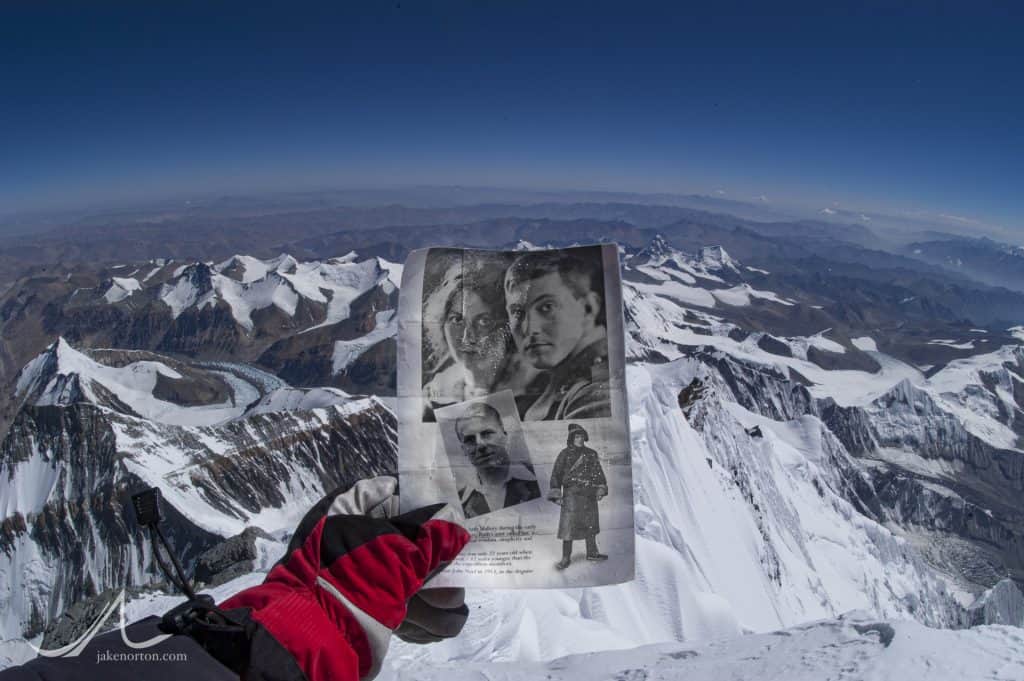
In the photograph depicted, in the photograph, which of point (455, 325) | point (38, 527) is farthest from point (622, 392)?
point (38, 527)

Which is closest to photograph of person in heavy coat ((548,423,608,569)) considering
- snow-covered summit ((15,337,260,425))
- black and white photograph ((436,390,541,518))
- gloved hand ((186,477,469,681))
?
black and white photograph ((436,390,541,518))

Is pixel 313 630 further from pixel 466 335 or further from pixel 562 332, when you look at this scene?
pixel 562 332

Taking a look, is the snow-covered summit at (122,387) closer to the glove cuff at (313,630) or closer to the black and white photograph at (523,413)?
the black and white photograph at (523,413)

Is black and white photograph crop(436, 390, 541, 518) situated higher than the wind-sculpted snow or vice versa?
black and white photograph crop(436, 390, 541, 518)

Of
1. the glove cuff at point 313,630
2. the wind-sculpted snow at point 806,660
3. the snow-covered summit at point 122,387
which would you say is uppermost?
the glove cuff at point 313,630

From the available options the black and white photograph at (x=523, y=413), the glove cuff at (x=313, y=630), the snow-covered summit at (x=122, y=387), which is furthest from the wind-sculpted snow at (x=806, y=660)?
the snow-covered summit at (x=122, y=387)

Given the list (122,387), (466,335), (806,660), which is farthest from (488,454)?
(122,387)

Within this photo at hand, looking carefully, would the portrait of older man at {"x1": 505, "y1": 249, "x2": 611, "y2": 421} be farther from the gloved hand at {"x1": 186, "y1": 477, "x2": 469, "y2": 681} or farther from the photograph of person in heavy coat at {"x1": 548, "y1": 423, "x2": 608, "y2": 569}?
the gloved hand at {"x1": 186, "y1": 477, "x2": 469, "y2": 681}
